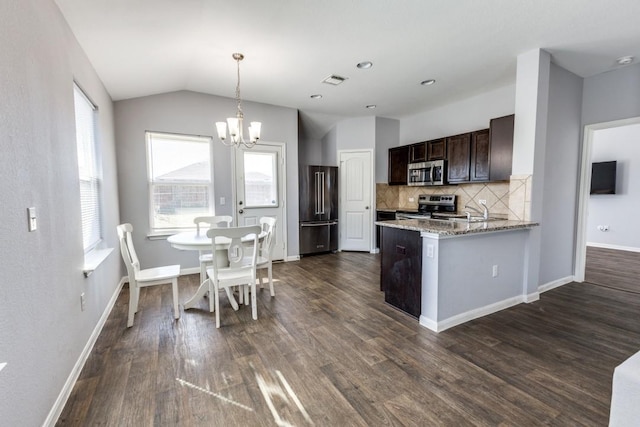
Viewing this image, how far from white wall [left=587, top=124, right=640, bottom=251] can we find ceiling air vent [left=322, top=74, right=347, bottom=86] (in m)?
5.39

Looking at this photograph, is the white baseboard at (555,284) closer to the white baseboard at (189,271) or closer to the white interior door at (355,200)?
the white interior door at (355,200)

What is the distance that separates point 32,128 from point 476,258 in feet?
11.3

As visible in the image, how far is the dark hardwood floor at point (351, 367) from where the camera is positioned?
5.18 ft

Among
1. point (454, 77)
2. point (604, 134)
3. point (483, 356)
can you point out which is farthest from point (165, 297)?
point (604, 134)

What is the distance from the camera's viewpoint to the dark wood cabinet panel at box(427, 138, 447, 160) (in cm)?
463

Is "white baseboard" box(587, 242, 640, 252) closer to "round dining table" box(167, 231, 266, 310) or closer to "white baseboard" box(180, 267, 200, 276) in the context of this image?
"round dining table" box(167, 231, 266, 310)

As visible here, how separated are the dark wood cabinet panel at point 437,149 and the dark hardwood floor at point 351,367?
2613 mm

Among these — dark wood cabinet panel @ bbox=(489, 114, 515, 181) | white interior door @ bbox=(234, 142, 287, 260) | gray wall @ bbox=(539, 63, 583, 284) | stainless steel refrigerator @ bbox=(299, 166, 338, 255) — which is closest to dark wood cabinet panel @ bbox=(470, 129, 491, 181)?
dark wood cabinet panel @ bbox=(489, 114, 515, 181)

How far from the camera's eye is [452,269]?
2539 mm

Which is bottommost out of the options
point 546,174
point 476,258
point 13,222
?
point 476,258

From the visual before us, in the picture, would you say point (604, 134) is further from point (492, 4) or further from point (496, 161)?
point (492, 4)

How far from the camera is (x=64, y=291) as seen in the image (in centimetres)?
180

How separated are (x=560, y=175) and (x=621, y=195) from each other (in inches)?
158

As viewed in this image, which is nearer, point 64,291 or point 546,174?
point 64,291
